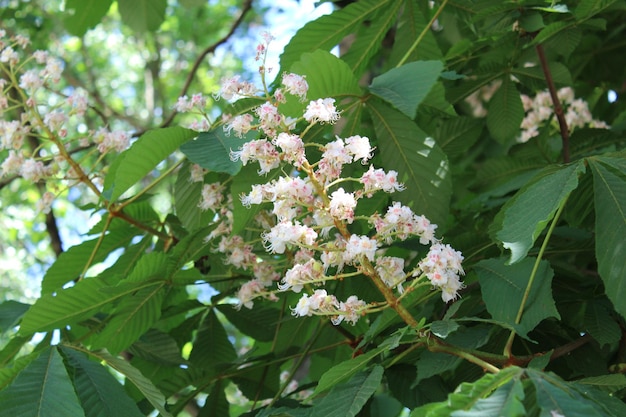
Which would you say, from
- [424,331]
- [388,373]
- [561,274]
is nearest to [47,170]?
[388,373]

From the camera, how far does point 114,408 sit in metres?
1.33

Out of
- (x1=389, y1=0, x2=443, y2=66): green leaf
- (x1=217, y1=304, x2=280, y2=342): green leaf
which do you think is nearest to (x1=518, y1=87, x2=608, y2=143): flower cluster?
(x1=389, y1=0, x2=443, y2=66): green leaf

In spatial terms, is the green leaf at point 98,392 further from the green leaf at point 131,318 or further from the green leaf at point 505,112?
the green leaf at point 505,112

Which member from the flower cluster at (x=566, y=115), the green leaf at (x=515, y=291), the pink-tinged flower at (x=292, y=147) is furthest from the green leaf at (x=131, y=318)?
the flower cluster at (x=566, y=115)

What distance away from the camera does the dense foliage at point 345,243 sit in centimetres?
120

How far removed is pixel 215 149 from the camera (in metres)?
1.41

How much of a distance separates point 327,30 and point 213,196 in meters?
0.48

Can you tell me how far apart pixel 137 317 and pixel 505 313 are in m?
0.74

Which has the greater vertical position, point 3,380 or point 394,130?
point 394,130

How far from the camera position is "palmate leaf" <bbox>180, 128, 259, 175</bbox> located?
1.32m

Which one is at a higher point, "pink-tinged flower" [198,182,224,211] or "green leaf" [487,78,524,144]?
"pink-tinged flower" [198,182,224,211]

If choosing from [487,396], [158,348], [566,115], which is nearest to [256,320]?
[158,348]

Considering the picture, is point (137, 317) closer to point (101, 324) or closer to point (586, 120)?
point (101, 324)

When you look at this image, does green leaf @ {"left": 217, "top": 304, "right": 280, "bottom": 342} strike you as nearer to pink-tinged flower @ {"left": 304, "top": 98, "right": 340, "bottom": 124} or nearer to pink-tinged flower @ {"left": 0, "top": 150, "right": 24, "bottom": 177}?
pink-tinged flower @ {"left": 0, "top": 150, "right": 24, "bottom": 177}
